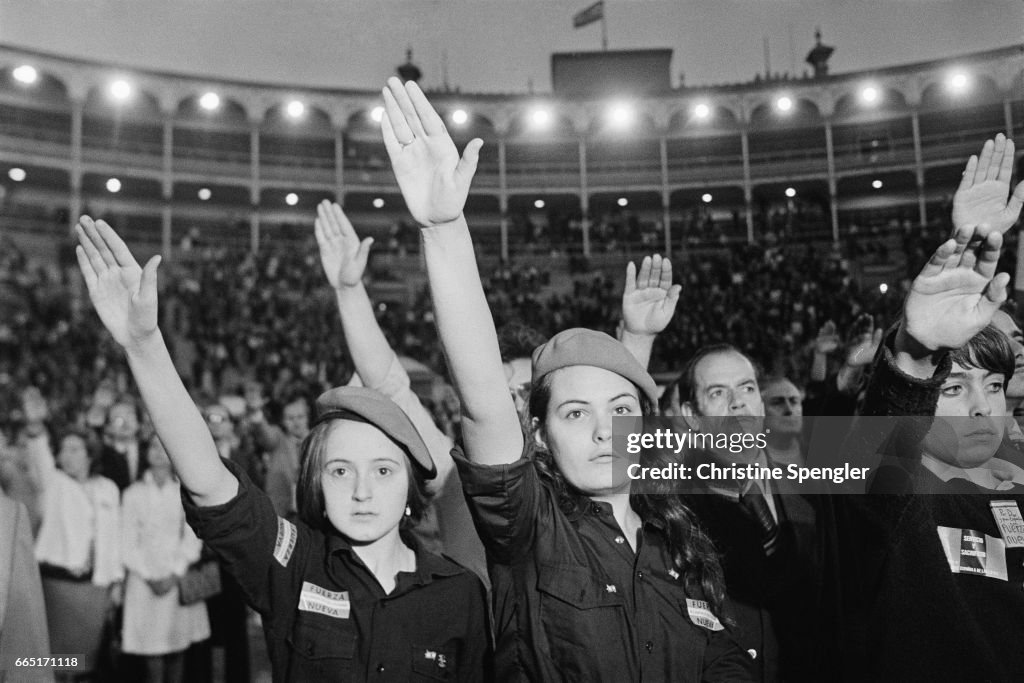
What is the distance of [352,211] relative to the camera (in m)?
31.5

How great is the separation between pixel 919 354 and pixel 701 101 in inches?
1224

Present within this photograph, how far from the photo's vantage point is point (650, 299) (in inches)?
118

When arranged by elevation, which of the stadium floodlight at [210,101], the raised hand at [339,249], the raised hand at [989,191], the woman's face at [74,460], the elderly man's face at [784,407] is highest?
the stadium floodlight at [210,101]

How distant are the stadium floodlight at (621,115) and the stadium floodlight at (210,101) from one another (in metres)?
15.9

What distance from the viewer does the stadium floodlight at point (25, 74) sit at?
25.8 metres

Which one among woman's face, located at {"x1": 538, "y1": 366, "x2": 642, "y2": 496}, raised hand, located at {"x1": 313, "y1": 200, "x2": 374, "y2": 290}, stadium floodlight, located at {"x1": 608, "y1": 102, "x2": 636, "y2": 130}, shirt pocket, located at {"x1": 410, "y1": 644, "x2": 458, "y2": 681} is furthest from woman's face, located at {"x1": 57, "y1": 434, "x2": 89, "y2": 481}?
stadium floodlight, located at {"x1": 608, "y1": 102, "x2": 636, "y2": 130}

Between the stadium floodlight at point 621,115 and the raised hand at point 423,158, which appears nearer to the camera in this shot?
the raised hand at point 423,158

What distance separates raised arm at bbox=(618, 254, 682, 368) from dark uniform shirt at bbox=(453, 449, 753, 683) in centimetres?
122

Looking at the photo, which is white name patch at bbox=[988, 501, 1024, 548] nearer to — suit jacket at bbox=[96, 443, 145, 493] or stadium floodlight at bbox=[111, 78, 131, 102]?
suit jacket at bbox=[96, 443, 145, 493]

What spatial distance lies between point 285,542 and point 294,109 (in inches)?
1239

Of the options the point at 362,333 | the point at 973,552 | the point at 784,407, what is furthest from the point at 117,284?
the point at 784,407

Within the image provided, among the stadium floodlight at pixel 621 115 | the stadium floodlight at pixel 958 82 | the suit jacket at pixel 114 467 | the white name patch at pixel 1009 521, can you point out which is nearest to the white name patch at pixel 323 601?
the white name patch at pixel 1009 521

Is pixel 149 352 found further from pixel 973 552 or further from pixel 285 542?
pixel 973 552

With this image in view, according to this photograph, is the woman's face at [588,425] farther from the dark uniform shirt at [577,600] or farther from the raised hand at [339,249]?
the raised hand at [339,249]
